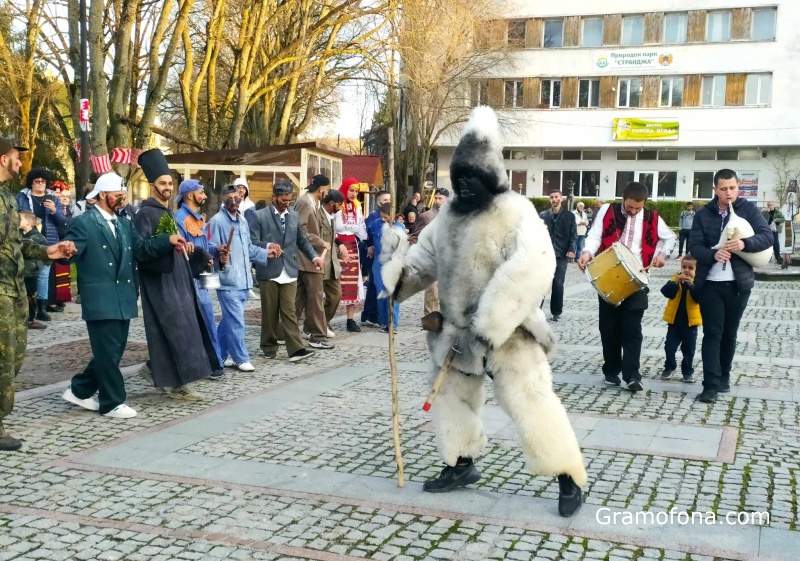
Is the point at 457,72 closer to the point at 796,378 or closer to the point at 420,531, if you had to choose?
the point at 796,378

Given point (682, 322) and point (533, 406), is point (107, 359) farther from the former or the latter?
point (682, 322)

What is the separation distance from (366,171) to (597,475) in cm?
2410

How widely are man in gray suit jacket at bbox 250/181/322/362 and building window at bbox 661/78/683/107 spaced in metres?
38.9

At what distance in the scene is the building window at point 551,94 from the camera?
47.1 m

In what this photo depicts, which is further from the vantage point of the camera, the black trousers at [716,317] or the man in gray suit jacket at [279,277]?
the man in gray suit jacket at [279,277]

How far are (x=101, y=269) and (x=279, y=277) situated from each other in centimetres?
301

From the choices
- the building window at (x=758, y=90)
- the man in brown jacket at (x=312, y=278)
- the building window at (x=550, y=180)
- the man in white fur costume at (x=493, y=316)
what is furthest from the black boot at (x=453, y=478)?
the building window at (x=550, y=180)

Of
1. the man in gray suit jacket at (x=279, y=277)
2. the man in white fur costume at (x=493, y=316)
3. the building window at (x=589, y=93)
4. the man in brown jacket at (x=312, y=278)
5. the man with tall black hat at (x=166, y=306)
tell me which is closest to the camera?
the man in white fur costume at (x=493, y=316)

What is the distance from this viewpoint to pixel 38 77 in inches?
1371

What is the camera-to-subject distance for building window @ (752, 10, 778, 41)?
42875mm

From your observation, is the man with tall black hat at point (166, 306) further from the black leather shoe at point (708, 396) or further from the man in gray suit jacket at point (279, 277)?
the black leather shoe at point (708, 396)

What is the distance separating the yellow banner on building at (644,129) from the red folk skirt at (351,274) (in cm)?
3584

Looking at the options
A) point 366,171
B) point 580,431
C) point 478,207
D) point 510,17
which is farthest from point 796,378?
point 510,17

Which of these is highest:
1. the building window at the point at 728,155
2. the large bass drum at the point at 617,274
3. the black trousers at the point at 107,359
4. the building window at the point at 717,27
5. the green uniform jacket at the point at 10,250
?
the building window at the point at 717,27
